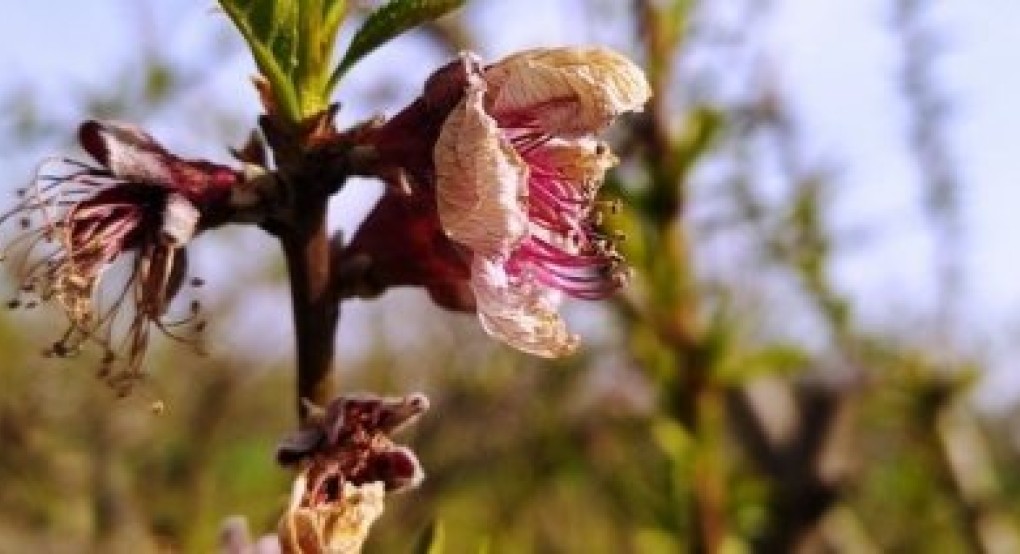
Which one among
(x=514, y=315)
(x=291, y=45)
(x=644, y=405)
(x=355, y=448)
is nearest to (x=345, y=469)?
(x=355, y=448)

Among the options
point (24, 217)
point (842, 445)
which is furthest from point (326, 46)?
point (842, 445)

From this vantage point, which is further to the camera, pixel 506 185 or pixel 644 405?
pixel 644 405

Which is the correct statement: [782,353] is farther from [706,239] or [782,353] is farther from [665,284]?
[706,239]

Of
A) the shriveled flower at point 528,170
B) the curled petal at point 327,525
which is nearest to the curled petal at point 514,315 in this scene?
the shriveled flower at point 528,170

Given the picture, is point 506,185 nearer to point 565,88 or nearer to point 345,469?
point 565,88

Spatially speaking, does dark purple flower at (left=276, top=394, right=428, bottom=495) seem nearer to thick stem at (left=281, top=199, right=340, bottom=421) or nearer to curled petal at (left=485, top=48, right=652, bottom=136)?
thick stem at (left=281, top=199, right=340, bottom=421)

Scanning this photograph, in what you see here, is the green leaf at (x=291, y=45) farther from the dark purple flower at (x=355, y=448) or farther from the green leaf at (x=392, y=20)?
the dark purple flower at (x=355, y=448)

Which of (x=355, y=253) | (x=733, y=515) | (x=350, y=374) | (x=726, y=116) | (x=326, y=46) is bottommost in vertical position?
(x=350, y=374)
